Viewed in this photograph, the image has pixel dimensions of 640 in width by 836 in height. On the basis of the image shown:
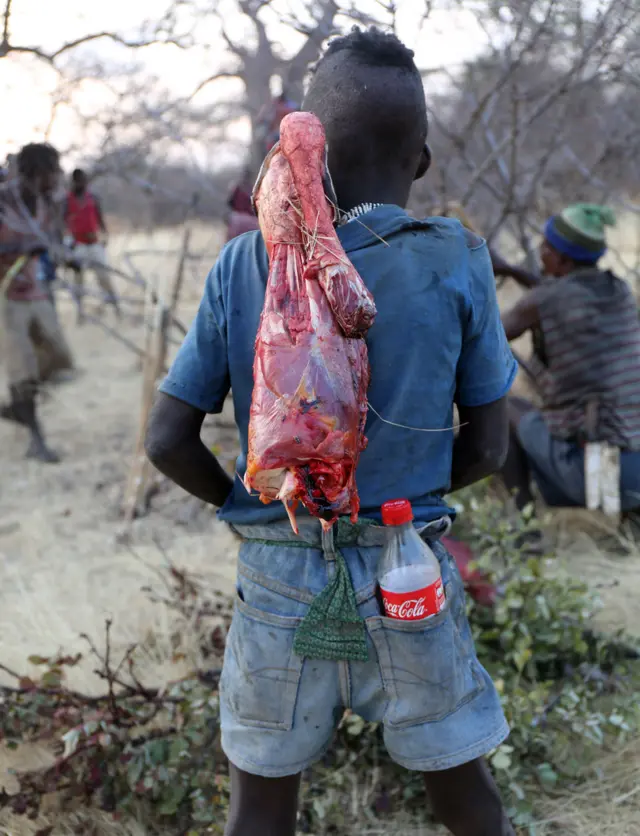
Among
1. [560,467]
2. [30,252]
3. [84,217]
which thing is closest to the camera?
[560,467]

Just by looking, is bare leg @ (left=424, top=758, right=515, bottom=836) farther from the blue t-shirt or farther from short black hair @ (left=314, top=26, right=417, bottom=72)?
short black hair @ (left=314, top=26, right=417, bottom=72)

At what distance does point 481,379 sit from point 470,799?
799 millimetres

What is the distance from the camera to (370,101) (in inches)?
50.5

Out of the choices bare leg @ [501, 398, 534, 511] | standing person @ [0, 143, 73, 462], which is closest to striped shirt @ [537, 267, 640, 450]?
bare leg @ [501, 398, 534, 511]

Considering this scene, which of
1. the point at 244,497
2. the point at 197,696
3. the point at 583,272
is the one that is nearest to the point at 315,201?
the point at 244,497

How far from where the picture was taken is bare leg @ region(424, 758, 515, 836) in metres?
1.45

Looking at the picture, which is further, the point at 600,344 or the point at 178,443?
the point at 600,344

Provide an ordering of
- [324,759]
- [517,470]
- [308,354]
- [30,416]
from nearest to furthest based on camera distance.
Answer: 1. [308,354]
2. [324,759]
3. [517,470]
4. [30,416]

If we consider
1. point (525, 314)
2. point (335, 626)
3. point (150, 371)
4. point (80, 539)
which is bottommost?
point (80, 539)

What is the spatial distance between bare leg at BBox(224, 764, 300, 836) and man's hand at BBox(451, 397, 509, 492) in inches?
26.7

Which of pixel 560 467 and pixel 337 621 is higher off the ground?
pixel 337 621

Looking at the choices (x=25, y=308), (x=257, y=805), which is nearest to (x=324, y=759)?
(x=257, y=805)

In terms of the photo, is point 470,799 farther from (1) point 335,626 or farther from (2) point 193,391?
(2) point 193,391

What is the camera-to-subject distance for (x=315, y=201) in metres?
1.16
